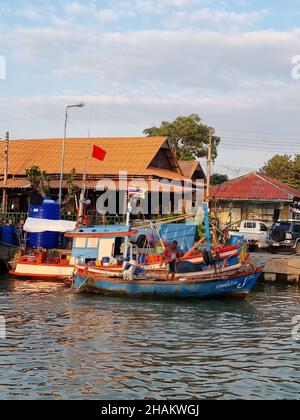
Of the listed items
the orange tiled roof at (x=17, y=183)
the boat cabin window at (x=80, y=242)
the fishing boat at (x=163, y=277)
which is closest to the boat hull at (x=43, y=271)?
the boat cabin window at (x=80, y=242)

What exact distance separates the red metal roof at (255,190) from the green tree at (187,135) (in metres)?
16.6

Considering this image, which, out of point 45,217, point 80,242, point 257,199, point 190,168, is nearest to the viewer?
point 80,242

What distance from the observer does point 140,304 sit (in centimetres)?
2158

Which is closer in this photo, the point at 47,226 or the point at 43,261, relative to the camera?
the point at 43,261

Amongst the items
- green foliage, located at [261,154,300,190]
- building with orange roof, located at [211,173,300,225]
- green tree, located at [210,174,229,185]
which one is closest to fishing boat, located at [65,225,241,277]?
building with orange roof, located at [211,173,300,225]

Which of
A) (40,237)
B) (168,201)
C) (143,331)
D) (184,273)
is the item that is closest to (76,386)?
(143,331)

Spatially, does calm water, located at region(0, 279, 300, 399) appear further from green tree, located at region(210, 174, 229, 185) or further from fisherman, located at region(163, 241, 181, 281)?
green tree, located at region(210, 174, 229, 185)

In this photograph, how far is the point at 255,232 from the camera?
35.4 meters

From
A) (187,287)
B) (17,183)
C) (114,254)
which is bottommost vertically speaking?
(187,287)

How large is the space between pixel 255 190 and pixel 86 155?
12830 mm

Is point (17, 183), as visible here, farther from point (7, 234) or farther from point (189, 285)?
point (189, 285)

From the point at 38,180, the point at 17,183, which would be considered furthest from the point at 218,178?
the point at 38,180

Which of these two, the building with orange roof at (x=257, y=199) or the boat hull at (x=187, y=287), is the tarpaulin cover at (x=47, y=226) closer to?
the boat hull at (x=187, y=287)
